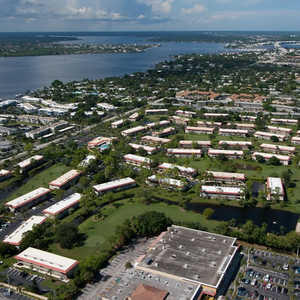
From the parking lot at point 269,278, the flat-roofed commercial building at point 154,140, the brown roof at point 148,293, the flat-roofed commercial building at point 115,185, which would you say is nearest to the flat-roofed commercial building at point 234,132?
the flat-roofed commercial building at point 154,140

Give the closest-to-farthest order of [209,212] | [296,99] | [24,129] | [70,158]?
[209,212] → [70,158] → [24,129] → [296,99]

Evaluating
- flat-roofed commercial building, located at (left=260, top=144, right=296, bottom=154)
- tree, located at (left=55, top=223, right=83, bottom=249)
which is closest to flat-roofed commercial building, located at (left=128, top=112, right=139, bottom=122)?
flat-roofed commercial building, located at (left=260, top=144, right=296, bottom=154)

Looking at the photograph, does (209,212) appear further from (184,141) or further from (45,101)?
(45,101)

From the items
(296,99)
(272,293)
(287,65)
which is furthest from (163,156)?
(287,65)

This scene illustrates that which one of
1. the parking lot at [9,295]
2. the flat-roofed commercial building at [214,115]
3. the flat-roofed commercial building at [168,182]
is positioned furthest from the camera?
the flat-roofed commercial building at [214,115]

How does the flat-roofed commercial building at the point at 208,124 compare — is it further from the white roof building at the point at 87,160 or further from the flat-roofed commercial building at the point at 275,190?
the flat-roofed commercial building at the point at 275,190

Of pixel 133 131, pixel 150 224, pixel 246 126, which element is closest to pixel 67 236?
pixel 150 224
